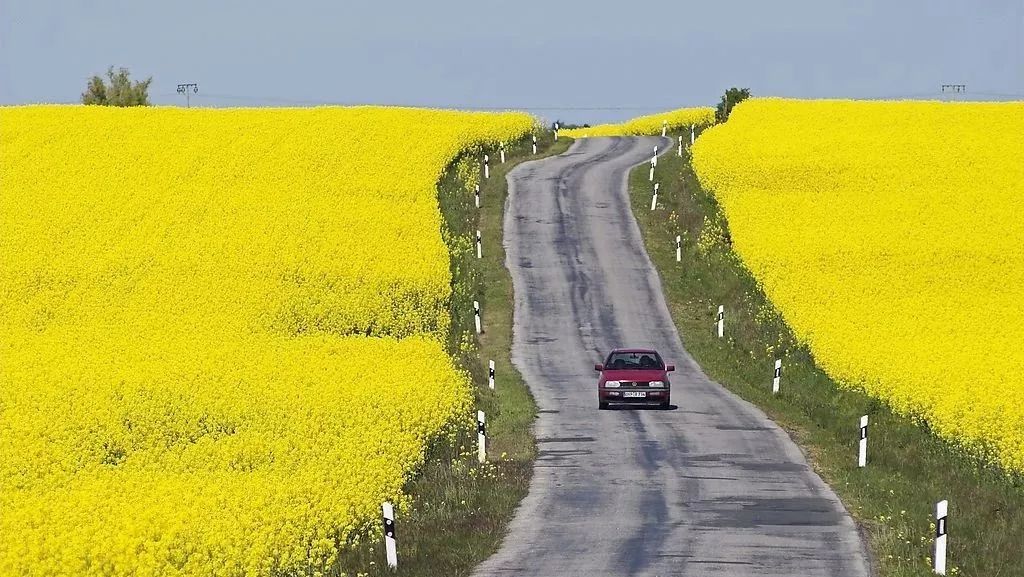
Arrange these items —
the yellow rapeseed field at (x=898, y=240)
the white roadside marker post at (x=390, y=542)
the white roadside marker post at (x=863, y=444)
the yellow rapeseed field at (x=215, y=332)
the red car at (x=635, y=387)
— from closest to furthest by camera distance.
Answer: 1. the white roadside marker post at (x=390, y=542)
2. the yellow rapeseed field at (x=215, y=332)
3. the white roadside marker post at (x=863, y=444)
4. the yellow rapeseed field at (x=898, y=240)
5. the red car at (x=635, y=387)

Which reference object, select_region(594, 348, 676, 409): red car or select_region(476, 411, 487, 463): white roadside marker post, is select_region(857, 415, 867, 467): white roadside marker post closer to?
select_region(594, 348, 676, 409): red car

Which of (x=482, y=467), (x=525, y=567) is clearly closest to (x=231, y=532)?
(x=525, y=567)

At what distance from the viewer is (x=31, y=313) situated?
37500 millimetres

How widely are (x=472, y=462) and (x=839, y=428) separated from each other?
809 cm

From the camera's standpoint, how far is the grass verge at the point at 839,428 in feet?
60.5

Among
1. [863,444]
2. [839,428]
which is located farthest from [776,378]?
[863,444]

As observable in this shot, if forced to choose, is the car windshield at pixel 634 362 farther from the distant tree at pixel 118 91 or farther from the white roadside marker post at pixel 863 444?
the distant tree at pixel 118 91

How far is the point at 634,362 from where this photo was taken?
31438mm

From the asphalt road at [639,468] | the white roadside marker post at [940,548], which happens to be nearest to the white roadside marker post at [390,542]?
the asphalt road at [639,468]

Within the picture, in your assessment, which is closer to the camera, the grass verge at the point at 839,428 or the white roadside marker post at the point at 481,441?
the grass verge at the point at 839,428

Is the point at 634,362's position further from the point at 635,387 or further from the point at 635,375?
the point at 635,387

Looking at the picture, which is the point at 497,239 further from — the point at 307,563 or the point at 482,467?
the point at 307,563

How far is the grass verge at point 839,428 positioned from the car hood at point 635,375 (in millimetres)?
2540

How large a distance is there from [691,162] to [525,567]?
45.0m
